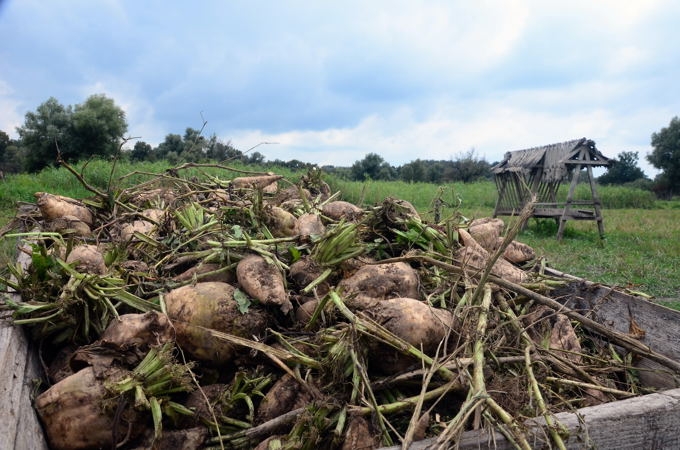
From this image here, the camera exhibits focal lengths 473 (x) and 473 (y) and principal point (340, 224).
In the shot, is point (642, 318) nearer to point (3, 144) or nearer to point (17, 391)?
point (17, 391)

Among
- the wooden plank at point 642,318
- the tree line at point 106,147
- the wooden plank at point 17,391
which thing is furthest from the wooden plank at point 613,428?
the tree line at point 106,147

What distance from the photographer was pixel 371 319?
6.17 feet

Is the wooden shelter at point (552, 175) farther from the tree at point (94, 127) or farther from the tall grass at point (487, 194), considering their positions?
the tree at point (94, 127)

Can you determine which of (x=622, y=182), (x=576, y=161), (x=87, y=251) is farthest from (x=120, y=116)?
(x=622, y=182)

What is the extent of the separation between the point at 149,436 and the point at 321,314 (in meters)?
0.83

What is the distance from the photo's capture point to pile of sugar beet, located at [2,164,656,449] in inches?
68.6

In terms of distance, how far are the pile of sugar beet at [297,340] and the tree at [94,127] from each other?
35.2 m

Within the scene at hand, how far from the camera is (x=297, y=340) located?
6.69 feet

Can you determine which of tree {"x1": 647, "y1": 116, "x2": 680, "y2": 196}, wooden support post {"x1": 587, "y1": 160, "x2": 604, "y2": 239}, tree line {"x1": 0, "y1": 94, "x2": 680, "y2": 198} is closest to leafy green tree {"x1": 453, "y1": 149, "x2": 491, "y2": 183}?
tree line {"x1": 0, "y1": 94, "x2": 680, "y2": 198}

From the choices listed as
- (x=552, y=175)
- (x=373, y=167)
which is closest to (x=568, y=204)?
(x=552, y=175)

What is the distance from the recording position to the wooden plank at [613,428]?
1513mm

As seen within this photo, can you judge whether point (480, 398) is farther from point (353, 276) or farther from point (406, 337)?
point (353, 276)

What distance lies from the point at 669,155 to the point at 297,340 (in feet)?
169

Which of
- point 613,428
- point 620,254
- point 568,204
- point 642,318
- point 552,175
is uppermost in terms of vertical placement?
point 552,175
